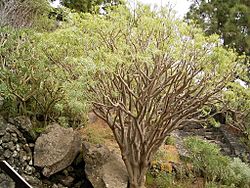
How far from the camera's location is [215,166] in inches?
287

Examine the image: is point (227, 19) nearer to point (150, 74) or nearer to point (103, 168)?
point (150, 74)

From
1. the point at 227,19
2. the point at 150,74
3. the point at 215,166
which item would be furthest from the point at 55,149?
the point at 227,19

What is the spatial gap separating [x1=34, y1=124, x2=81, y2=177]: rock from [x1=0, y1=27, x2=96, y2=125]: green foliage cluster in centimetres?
45

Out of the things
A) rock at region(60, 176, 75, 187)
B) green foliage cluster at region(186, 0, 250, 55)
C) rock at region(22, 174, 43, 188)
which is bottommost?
rock at region(60, 176, 75, 187)

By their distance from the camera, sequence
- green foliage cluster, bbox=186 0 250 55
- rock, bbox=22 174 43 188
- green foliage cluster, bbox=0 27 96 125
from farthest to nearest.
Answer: green foliage cluster, bbox=186 0 250 55 < rock, bbox=22 174 43 188 < green foliage cluster, bbox=0 27 96 125

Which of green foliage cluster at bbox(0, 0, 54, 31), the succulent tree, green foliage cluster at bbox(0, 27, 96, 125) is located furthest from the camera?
green foliage cluster at bbox(0, 0, 54, 31)

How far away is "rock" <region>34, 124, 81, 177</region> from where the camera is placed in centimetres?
611

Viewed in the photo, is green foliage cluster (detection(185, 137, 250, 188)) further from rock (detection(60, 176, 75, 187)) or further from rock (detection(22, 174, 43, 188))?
rock (detection(22, 174, 43, 188))

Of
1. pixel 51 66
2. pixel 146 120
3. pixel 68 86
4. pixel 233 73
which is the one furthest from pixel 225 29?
pixel 68 86

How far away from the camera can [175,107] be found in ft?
20.5

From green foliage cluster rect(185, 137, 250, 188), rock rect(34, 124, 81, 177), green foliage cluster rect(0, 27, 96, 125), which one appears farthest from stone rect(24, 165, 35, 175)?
green foliage cluster rect(185, 137, 250, 188)

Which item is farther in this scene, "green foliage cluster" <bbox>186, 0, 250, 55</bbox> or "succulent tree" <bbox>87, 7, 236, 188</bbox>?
"green foliage cluster" <bbox>186, 0, 250, 55</bbox>

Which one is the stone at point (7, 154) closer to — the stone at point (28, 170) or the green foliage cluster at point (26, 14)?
the stone at point (28, 170)

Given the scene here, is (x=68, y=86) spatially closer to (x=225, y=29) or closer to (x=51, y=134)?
(x=51, y=134)
